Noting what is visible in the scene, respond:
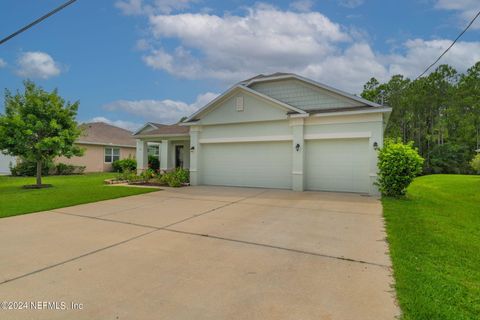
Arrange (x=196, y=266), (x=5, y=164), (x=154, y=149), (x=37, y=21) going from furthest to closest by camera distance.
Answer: (x=154, y=149) < (x=5, y=164) < (x=37, y=21) < (x=196, y=266)

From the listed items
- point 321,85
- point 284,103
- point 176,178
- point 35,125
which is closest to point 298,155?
point 284,103

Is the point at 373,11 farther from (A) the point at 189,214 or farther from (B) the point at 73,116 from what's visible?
(B) the point at 73,116

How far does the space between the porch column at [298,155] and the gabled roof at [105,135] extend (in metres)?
18.2

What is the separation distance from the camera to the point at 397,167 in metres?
9.53

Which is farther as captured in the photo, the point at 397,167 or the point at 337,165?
the point at 337,165

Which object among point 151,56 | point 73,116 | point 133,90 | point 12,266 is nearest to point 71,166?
point 133,90

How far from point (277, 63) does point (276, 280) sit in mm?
18123

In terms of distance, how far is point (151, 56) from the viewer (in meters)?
16.6

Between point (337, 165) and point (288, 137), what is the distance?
246cm

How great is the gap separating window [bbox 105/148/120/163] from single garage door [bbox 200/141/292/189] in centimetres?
1464

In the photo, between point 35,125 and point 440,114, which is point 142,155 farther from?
point 440,114

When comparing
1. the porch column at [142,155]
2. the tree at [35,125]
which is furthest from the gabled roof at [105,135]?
the tree at [35,125]

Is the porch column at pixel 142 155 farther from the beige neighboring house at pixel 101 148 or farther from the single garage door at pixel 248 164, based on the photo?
the single garage door at pixel 248 164

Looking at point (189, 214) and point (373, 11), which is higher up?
point (373, 11)
